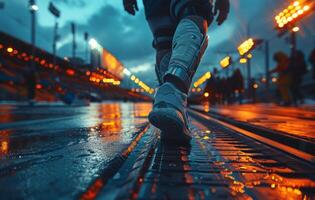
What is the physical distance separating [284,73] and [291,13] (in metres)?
8.77

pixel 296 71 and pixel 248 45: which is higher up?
pixel 248 45

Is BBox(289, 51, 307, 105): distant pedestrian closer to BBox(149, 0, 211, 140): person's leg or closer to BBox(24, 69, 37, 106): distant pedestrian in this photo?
BBox(24, 69, 37, 106): distant pedestrian

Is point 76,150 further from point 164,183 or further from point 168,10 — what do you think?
point 168,10

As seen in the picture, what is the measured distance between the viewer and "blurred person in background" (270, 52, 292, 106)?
2639 centimetres

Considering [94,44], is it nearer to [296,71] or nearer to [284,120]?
[284,120]

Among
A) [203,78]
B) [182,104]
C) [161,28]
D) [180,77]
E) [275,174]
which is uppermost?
[203,78]

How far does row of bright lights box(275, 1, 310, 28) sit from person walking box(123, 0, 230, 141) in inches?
706

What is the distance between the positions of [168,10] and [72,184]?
1814 mm

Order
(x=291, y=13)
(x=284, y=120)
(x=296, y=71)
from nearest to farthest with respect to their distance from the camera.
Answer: (x=284, y=120)
(x=291, y=13)
(x=296, y=71)

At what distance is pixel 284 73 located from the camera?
27625 mm

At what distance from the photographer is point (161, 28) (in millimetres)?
2777

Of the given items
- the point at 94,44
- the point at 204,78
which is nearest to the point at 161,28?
the point at 94,44

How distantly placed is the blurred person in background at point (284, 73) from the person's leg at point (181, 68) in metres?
25.6

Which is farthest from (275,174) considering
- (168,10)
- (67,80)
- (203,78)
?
(67,80)
